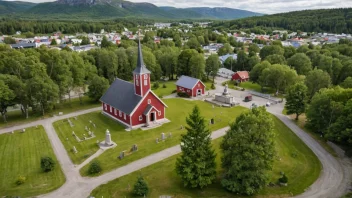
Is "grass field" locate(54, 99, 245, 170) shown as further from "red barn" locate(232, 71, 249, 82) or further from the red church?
"red barn" locate(232, 71, 249, 82)

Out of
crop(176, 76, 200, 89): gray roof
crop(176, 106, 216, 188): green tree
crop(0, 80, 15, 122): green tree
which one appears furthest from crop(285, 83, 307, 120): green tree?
crop(0, 80, 15, 122): green tree

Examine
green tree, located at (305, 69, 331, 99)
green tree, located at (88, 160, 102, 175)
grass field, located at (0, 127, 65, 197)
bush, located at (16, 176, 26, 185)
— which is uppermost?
green tree, located at (305, 69, 331, 99)

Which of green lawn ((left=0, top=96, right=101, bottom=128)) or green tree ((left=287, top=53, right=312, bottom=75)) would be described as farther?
green tree ((left=287, top=53, right=312, bottom=75))

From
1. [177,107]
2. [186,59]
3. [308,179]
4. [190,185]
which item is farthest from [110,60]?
[308,179]

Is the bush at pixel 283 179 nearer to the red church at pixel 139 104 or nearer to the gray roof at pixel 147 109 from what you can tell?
the red church at pixel 139 104

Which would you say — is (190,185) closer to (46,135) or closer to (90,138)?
(90,138)

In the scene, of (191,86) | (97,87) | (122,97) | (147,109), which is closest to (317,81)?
(191,86)
